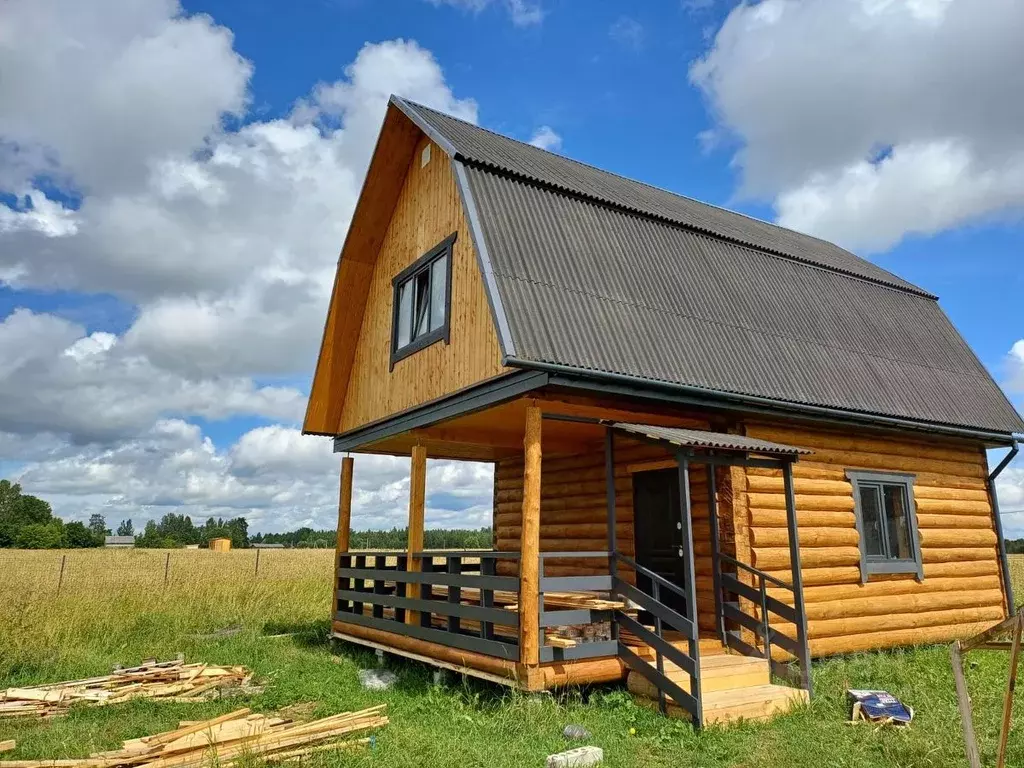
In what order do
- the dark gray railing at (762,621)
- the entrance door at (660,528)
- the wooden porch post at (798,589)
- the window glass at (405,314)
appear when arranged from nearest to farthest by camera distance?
the wooden porch post at (798,589) < the dark gray railing at (762,621) < the entrance door at (660,528) < the window glass at (405,314)

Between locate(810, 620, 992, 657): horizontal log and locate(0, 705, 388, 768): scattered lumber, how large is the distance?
6.57 m

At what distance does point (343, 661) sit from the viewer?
1159 centimetres

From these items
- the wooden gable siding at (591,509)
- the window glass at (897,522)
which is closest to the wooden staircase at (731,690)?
the wooden gable siding at (591,509)

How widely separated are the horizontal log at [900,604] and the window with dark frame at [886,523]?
387mm

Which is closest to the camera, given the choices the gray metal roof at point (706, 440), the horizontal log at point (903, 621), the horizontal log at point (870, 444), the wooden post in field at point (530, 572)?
the wooden post in field at point (530, 572)

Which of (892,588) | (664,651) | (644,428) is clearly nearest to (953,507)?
(892,588)

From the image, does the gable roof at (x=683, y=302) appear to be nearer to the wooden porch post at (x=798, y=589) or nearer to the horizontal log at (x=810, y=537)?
the wooden porch post at (x=798, y=589)

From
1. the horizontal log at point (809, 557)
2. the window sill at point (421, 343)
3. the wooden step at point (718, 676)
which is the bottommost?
the wooden step at point (718, 676)

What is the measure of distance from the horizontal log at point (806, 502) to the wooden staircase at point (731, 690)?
2167mm

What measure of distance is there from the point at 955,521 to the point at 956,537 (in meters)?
0.28

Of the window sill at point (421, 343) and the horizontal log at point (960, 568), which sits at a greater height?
the window sill at point (421, 343)

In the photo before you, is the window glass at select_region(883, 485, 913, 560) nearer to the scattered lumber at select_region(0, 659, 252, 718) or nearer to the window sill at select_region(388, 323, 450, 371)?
the window sill at select_region(388, 323, 450, 371)

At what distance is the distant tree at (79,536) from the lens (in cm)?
8419

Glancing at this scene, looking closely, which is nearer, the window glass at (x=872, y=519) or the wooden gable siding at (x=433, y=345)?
the wooden gable siding at (x=433, y=345)
